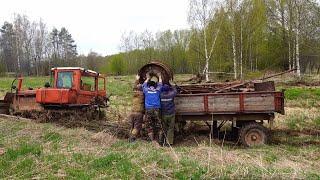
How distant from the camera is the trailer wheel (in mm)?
→ 12102

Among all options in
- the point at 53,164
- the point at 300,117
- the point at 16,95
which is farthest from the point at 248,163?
the point at 16,95

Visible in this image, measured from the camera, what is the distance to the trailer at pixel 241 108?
11969 millimetres

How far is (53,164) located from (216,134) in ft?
20.9

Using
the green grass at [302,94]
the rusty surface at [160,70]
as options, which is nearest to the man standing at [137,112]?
the rusty surface at [160,70]

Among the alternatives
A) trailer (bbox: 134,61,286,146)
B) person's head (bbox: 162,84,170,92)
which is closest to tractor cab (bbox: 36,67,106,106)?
trailer (bbox: 134,61,286,146)

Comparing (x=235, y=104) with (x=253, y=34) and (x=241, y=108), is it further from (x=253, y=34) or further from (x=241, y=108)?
(x=253, y=34)

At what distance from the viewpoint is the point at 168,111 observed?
1215cm

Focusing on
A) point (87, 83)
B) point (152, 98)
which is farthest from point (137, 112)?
point (87, 83)

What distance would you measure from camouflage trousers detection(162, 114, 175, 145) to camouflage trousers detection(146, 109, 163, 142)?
143mm

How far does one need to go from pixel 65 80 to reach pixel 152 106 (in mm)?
4317

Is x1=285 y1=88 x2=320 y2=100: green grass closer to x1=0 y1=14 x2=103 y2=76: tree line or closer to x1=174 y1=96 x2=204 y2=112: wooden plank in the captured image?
x1=174 y1=96 x2=204 y2=112: wooden plank

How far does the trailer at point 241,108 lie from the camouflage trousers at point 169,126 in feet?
1.33

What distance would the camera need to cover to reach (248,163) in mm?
8234

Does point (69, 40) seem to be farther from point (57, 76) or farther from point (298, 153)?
point (298, 153)
